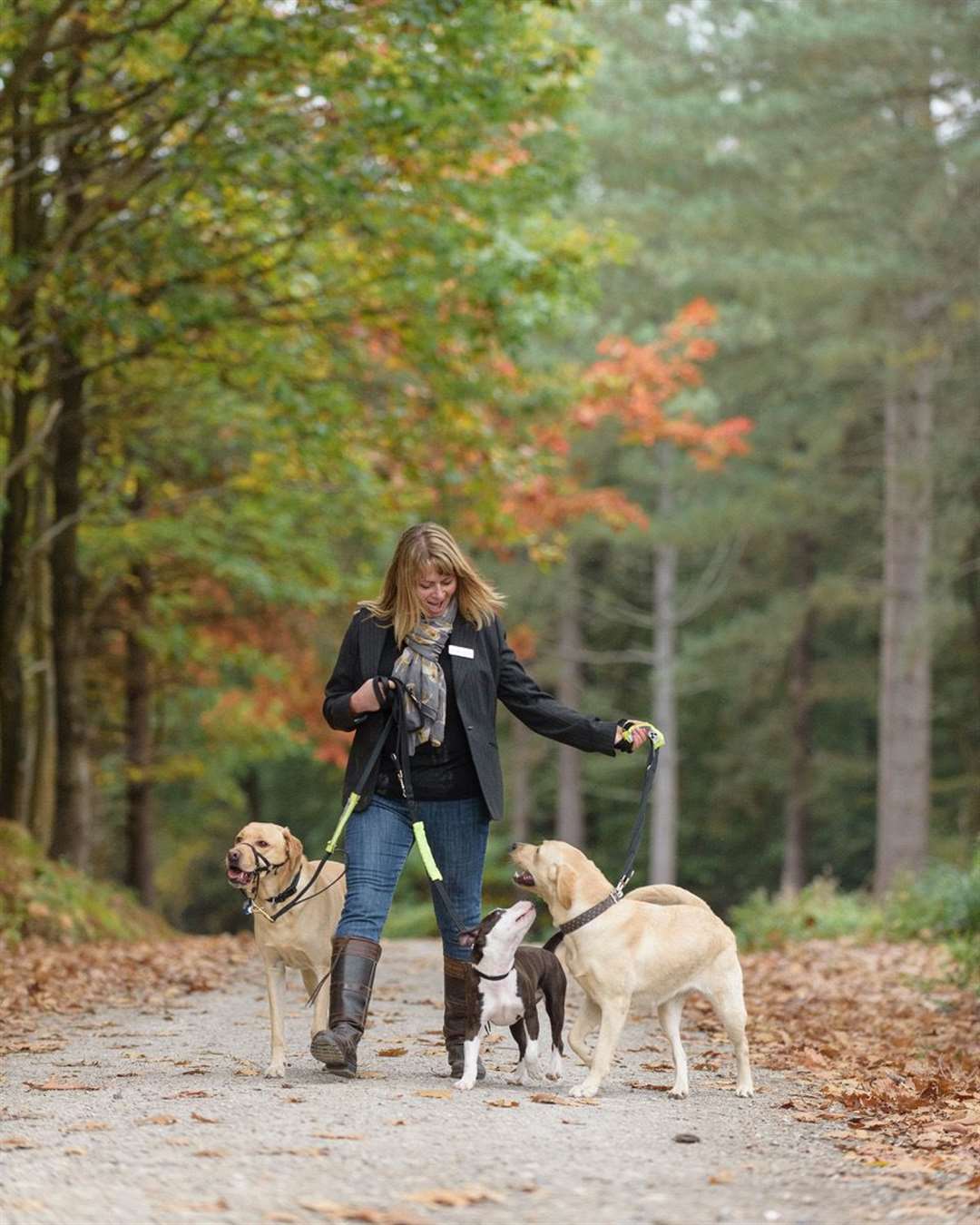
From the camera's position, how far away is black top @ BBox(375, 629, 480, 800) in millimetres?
7328

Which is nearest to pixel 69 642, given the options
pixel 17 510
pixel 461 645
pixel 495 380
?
pixel 17 510

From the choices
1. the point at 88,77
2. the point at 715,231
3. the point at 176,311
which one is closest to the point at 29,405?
the point at 176,311

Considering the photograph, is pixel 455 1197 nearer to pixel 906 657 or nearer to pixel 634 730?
pixel 634 730

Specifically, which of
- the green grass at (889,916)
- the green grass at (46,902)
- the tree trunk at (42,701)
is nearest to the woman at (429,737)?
the green grass at (889,916)

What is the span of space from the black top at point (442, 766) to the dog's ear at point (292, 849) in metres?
0.50

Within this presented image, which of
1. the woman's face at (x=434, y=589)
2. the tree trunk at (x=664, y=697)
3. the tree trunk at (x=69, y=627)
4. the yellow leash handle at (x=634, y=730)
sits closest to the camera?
the yellow leash handle at (x=634, y=730)

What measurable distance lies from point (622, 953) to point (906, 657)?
57.5 ft

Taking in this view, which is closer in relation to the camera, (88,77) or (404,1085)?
(404,1085)

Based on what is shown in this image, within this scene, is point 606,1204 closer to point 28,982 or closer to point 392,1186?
point 392,1186

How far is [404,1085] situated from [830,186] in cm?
1721

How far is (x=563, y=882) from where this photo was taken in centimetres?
702

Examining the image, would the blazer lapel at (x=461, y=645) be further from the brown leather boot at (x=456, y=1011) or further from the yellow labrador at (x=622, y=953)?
the brown leather boot at (x=456, y=1011)

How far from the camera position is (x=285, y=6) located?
13273 millimetres

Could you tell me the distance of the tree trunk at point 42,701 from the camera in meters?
18.4
